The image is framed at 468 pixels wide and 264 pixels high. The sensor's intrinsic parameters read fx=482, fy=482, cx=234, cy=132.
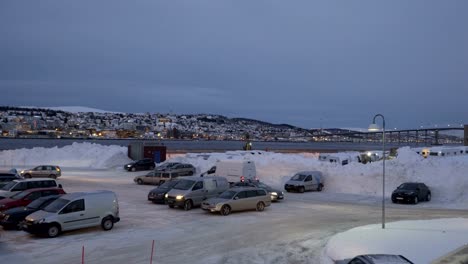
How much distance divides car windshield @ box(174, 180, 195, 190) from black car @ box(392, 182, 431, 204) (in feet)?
47.8

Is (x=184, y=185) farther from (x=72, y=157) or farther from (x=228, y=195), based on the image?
(x=72, y=157)

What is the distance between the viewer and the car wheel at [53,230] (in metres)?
19.2

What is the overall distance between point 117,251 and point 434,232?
1263 cm

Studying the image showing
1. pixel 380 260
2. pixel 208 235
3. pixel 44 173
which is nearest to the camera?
pixel 380 260

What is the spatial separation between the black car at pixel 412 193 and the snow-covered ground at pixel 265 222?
69cm

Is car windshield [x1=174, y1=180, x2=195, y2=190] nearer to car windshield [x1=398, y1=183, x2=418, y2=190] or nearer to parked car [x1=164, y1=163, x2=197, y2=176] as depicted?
parked car [x1=164, y1=163, x2=197, y2=176]

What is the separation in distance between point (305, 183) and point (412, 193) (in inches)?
344

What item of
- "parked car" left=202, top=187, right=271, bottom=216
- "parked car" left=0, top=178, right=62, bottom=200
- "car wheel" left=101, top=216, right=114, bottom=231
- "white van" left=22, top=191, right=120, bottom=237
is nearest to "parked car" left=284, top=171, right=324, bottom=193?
"parked car" left=202, top=187, right=271, bottom=216

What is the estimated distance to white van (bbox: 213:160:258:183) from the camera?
38281mm

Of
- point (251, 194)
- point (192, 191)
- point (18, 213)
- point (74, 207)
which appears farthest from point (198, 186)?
point (18, 213)

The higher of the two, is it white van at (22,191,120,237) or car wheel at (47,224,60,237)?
white van at (22,191,120,237)

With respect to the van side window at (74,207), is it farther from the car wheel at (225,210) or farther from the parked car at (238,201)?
the car wheel at (225,210)

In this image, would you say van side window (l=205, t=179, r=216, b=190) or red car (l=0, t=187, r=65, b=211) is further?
van side window (l=205, t=179, r=216, b=190)

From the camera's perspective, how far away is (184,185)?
2914 cm
